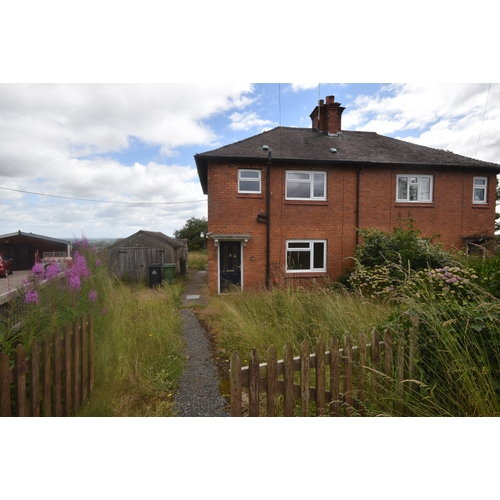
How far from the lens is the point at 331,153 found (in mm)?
10328

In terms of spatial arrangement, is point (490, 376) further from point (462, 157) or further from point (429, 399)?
point (462, 157)

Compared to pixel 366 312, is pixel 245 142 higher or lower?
higher

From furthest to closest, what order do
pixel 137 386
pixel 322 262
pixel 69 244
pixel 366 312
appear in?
pixel 322 262 → pixel 366 312 → pixel 69 244 → pixel 137 386

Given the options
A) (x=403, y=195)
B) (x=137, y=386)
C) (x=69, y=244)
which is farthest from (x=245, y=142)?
(x=137, y=386)

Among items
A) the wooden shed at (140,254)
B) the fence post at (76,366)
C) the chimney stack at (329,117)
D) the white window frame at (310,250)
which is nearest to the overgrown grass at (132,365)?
the fence post at (76,366)

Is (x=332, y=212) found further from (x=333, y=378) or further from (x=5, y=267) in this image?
(x=5, y=267)

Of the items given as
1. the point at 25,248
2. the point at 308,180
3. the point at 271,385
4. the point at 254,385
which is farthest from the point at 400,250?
the point at 25,248

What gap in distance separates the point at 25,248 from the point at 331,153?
1017 cm

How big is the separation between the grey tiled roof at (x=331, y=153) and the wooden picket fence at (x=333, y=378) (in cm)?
814

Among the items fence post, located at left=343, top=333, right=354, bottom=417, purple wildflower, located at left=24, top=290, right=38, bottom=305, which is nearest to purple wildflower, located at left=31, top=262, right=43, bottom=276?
purple wildflower, located at left=24, top=290, right=38, bottom=305

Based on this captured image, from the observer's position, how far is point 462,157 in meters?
11.4

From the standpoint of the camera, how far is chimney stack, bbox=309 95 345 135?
38.7 ft

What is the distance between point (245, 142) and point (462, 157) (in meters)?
9.71

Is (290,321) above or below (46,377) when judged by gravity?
below
